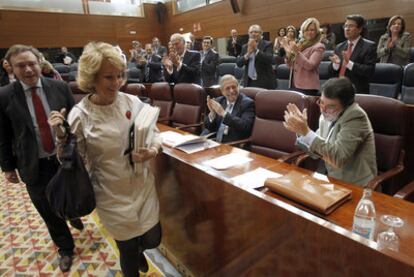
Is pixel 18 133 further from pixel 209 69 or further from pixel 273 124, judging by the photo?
pixel 209 69

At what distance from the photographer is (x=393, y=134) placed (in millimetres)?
1664

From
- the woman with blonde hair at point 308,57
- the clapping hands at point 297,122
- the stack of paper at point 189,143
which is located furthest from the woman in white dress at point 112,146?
the woman with blonde hair at point 308,57

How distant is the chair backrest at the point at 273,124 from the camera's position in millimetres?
2027

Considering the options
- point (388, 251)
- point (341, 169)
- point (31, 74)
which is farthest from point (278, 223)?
point (31, 74)

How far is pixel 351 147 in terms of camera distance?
1412 millimetres

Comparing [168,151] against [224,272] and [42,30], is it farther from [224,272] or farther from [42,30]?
[42,30]

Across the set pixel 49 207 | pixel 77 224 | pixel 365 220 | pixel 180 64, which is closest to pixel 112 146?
pixel 49 207

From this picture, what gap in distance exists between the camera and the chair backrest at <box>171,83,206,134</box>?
2898 millimetres

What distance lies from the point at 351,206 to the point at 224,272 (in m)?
0.65

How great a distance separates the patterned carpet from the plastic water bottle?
1.31 meters

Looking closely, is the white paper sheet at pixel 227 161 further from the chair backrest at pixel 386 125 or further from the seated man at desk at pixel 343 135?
the chair backrest at pixel 386 125

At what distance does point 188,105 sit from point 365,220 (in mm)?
2295

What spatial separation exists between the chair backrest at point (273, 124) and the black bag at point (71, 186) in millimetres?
1323

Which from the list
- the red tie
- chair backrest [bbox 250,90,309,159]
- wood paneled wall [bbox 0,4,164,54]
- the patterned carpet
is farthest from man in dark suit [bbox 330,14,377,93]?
wood paneled wall [bbox 0,4,164,54]
